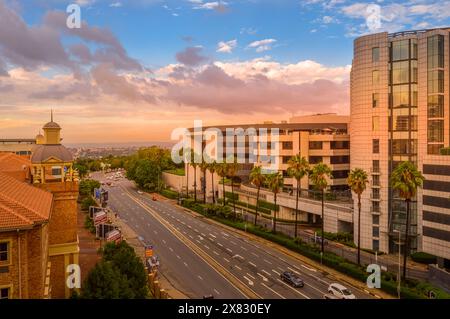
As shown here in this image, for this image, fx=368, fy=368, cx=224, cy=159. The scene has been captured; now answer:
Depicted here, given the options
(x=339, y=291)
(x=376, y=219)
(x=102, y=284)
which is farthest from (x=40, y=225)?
(x=376, y=219)

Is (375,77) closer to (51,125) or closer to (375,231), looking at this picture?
(375,231)

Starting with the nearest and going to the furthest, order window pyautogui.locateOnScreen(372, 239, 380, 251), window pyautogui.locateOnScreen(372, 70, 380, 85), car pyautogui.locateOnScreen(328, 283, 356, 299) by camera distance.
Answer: car pyautogui.locateOnScreen(328, 283, 356, 299), window pyautogui.locateOnScreen(372, 239, 380, 251), window pyautogui.locateOnScreen(372, 70, 380, 85)

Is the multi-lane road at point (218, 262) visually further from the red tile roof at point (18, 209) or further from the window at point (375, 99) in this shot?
the window at point (375, 99)

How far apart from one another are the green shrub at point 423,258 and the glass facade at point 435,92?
14553 mm

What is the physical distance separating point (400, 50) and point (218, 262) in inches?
1601

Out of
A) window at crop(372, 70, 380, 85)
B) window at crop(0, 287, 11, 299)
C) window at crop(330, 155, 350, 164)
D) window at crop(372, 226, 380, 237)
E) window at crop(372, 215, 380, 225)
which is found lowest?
window at crop(372, 226, 380, 237)

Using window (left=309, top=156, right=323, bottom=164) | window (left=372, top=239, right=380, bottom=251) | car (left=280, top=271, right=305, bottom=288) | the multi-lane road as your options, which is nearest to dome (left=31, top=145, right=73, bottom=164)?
the multi-lane road

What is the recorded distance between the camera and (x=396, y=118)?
5538 centimetres

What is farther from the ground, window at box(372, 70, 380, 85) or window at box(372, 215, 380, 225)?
window at box(372, 70, 380, 85)

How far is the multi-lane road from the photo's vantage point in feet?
131

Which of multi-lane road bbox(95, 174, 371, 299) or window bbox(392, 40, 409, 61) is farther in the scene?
window bbox(392, 40, 409, 61)

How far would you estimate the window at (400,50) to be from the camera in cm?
5419

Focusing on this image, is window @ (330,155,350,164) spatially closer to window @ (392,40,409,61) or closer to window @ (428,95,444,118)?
window @ (428,95,444,118)
